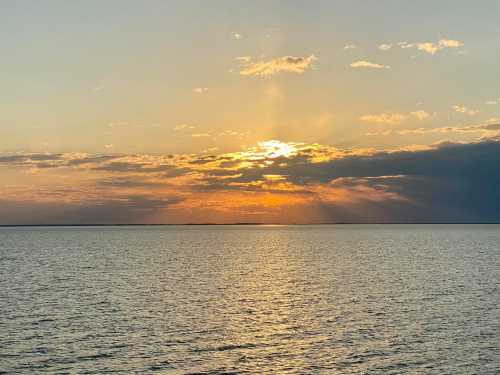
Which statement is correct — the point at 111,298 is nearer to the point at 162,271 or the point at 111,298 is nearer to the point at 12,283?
the point at 12,283

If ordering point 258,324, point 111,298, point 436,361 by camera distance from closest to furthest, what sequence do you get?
1. point 436,361
2. point 258,324
3. point 111,298

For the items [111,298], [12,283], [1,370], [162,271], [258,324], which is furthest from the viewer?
[162,271]

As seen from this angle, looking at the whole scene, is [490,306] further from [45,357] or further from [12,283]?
[12,283]

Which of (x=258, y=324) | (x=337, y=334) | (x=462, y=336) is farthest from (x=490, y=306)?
(x=258, y=324)

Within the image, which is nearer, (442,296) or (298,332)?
(298,332)

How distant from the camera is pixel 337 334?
53000mm

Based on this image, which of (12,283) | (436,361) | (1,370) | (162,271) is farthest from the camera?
(162,271)

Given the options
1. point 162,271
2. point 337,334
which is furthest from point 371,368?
point 162,271

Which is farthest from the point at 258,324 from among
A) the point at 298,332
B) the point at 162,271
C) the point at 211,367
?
the point at 162,271

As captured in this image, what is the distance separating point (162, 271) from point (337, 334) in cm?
7449

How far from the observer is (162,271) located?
12200cm

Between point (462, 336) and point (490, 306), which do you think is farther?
point (490, 306)

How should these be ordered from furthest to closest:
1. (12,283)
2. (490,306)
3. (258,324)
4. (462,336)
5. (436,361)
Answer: (12,283) < (490,306) < (258,324) < (462,336) < (436,361)

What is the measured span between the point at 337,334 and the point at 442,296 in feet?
107
